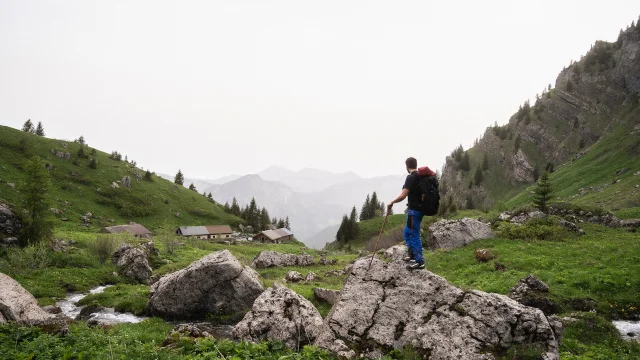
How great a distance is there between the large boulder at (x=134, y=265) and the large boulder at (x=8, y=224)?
12.1m

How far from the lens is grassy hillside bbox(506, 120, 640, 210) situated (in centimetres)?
5940

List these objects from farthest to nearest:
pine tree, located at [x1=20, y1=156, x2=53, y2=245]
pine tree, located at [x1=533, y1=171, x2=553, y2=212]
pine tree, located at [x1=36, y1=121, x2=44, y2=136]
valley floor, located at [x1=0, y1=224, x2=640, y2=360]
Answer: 1. pine tree, located at [x1=36, y1=121, x2=44, y2=136]
2. pine tree, located at [x1=533, y1=171, x2=553, y2=212]
3. pine tree, located at [x1=20, y1=156, x2=53, y2=245]
4. valley floor, located at [x1=0, y1=224, x2=640, y2=360]

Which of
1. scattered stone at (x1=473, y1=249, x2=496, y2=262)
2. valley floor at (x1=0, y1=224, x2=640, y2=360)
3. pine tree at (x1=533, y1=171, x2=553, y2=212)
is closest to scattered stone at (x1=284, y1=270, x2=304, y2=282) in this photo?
valley floor at (x1=0, y1=224, x2=640, y2=360)

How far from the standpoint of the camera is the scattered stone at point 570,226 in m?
35.9

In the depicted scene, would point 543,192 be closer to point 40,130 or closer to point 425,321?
point 425,321

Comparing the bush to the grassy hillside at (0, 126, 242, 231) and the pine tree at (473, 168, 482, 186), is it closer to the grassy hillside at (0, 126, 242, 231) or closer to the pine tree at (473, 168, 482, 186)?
the grassy hillside at (0, 126, 242, 231)

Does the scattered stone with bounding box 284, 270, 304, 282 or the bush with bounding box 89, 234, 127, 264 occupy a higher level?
the bush with bounding box 89, 234, 127, 264

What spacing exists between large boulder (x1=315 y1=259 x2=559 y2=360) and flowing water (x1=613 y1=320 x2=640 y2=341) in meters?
10.0

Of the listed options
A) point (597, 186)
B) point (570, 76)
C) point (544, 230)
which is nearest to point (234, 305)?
point (544, 230)

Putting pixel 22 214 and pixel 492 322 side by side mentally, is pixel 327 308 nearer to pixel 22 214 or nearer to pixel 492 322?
pixel 492 322

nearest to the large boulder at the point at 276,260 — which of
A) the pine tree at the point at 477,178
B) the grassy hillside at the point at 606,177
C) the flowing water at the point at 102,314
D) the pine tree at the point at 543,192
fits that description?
the flowing water at the point at 102,314

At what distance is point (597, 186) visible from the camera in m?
75.0

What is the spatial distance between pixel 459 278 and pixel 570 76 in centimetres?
18744

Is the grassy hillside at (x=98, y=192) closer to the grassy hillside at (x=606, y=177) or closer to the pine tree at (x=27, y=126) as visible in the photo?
the pine tree at (x=27, y=126)
